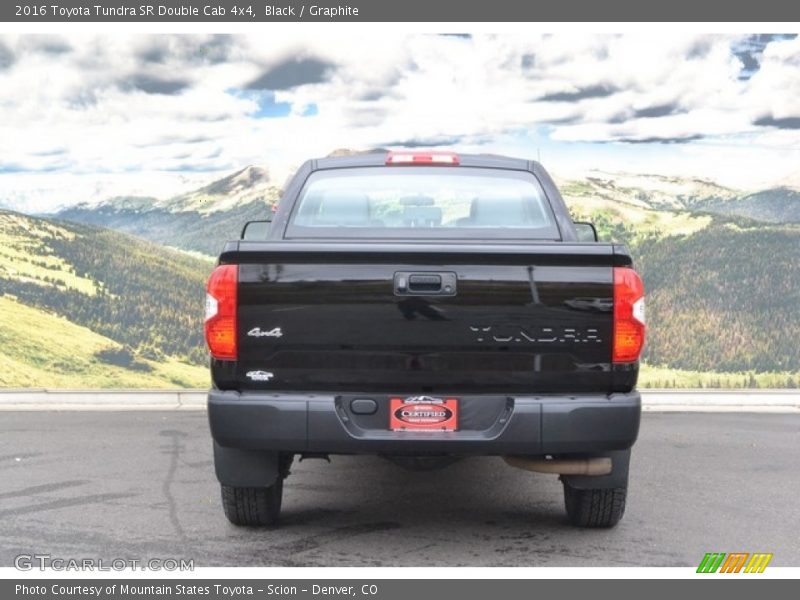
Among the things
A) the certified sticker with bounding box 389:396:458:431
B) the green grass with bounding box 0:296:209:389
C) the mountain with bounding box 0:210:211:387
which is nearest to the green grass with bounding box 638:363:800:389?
the mountain with bounding box 0:210:211:387

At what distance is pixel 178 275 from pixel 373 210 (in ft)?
18.1

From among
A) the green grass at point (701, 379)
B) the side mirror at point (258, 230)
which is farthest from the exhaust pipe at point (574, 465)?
the green grass at point (701, 379)

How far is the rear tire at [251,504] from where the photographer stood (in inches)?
229

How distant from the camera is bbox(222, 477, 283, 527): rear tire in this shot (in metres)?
5.82

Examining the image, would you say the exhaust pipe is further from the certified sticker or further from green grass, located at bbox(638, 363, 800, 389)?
green grass, located at bbox(638, 363, 800, 389)

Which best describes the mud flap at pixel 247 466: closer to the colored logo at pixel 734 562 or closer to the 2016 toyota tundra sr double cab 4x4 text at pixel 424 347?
the 2016 toyota tundra sr double cab 4x4 text at pixel 424 347

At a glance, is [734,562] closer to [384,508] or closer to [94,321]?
[384,508]

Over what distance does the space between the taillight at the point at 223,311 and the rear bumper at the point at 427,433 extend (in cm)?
22

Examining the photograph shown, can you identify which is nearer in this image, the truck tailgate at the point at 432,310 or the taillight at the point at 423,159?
the truck tailgate at the point at 432,310

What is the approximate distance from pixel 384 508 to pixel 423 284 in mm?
1977

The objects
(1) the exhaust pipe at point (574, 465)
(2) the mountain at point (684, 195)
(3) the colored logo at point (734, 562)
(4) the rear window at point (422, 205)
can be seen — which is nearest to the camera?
(3) the colored logo at point (734, 562)

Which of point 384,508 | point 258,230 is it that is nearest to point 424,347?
point 384,508

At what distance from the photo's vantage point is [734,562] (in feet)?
17.7

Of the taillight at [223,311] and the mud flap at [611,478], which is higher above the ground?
the taillight at [223,311]
